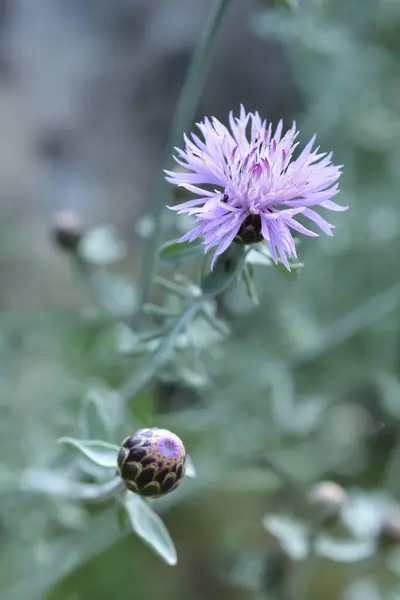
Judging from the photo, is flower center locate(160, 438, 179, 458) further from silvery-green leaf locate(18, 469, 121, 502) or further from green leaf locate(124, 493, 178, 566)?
silvery-green leaf locate(18, 469, 121, 502)

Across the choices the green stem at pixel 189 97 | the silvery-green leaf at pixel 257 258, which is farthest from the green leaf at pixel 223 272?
the green stem at pixel 189 97

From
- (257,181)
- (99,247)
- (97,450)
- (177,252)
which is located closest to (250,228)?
(257,181)

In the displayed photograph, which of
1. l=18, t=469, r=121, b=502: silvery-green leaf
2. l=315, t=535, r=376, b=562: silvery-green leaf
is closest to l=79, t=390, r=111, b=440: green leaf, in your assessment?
l=18, t=469, r=121, b=502: silvery-green leaf

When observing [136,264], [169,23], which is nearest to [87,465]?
[136,264]

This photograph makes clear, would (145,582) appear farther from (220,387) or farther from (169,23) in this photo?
(169,23)

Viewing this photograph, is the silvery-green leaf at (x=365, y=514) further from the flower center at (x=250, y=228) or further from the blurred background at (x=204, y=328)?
the flower center at (x=250, y=228)

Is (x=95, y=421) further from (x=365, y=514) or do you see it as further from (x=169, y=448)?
(x=365, y=514)

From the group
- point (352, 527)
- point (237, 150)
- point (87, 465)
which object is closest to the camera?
point (237, 150)
